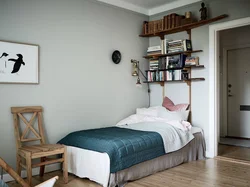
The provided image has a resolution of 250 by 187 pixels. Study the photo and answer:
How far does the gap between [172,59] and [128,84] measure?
0.91 metres

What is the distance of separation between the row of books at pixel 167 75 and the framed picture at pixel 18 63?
2.22 metres

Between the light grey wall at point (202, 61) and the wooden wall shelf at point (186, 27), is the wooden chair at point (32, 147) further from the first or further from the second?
the wooden wall shelf at point (186, 27)

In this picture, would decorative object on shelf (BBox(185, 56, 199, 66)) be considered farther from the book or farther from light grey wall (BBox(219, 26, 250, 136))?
light grey wall (BBox(219, 26, 250, 136))

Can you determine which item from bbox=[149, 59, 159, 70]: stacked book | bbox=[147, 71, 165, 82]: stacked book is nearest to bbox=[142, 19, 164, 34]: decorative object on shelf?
bbox=[149, 59, 159, 70]: stacked book

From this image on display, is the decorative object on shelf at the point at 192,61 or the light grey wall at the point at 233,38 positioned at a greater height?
the light grey wall at the point at 233,38

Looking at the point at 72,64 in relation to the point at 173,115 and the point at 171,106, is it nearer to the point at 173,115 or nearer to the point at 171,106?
the point at 173,115

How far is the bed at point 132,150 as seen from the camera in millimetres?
2961

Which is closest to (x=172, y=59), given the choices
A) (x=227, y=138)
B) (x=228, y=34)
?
(x=228, y=34)

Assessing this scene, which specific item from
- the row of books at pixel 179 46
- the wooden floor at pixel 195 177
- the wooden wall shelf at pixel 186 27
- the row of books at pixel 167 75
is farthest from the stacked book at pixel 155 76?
the wooden floor at pixel 195 177

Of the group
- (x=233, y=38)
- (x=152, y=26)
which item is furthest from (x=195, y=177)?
(x=233, y=38)

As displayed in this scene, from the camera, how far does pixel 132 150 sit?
311cm

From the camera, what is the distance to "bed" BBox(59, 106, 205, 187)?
2961 mm

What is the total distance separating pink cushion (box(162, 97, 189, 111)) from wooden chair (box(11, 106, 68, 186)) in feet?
6.94

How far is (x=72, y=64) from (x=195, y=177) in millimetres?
2338
